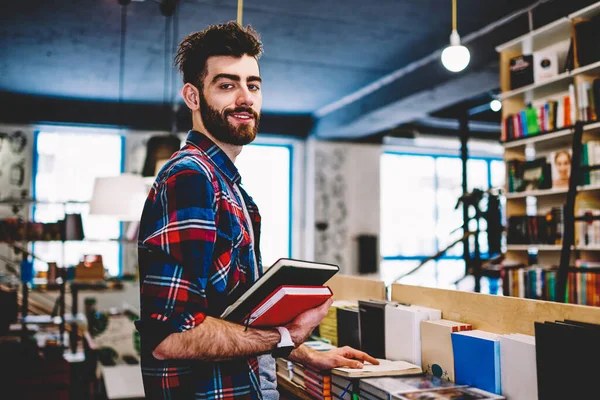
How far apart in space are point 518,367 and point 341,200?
24.0 ft

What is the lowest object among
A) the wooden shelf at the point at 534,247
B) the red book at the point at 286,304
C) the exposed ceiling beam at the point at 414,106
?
the red book at the point at 286,304

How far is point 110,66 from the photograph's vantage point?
6141 mm

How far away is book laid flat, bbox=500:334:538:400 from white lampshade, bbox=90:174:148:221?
2.94 metres

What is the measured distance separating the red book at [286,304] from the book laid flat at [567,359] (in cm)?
52

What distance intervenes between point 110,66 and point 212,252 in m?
5.52

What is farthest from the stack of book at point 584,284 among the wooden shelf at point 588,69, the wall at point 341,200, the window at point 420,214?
the window at point 420,214

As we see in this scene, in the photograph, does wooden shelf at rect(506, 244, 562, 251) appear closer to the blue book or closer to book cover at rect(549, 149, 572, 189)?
book cover at rect(549, 149, 572, 189)

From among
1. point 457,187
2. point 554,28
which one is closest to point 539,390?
point 554,28

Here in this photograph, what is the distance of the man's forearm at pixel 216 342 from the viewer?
114cm

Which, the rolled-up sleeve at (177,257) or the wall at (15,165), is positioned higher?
the wall at (15,165)

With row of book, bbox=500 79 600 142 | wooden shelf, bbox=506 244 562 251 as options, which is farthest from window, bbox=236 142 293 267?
row of book, bbox=500 79 600 142

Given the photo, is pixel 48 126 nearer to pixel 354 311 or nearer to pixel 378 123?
pixel 378 123

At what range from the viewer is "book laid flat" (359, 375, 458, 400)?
56.1 inches

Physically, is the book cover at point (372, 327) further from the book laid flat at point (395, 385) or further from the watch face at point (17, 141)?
the watch face at point (17, 141)
